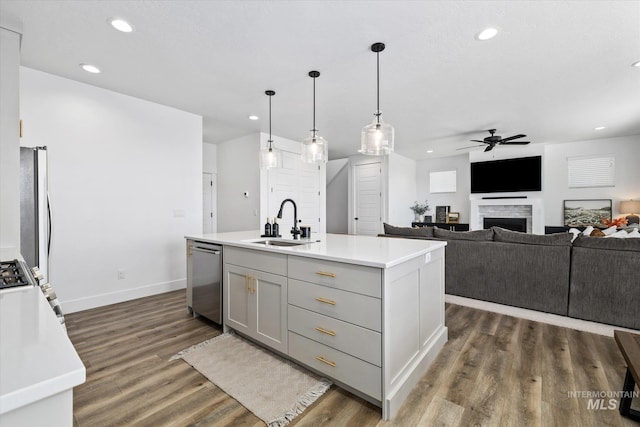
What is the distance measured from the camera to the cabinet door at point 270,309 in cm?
207

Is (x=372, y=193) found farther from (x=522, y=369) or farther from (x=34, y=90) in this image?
(x=34, y=90)

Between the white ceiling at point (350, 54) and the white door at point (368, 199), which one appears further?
the white door at point (368, 199)

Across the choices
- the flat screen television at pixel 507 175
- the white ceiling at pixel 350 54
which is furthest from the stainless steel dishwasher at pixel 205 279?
the flat screen television at pixel 507 175

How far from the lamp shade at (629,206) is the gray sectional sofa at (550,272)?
4295 millimetres

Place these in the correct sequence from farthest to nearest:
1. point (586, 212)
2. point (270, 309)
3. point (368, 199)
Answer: point (368, 199) → point (586, 212) → point (270, 309)

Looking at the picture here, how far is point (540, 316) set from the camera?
9.45 ft

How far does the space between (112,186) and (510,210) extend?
7696 mm

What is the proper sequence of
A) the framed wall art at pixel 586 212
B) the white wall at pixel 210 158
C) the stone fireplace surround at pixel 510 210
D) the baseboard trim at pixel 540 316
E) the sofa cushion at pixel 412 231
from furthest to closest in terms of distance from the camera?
the stone fireplace surround at pixel 510 210 < the white wall at pixel 210 158 < the framed wall art at pixel 586 212 < the sofa cushion at pixel 412 231 < the baseboard trim at pixel 540 316

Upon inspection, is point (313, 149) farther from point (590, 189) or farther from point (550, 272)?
point (590, 189)

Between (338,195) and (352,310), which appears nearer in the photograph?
(352,310)

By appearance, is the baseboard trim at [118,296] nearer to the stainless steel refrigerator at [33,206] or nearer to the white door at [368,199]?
the stainless steel refrigerator at [33,206]

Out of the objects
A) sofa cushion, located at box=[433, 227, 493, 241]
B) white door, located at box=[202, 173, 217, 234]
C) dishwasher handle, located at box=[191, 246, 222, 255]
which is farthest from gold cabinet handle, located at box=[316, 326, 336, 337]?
white door, located at box=[202, 173, 217, 234]

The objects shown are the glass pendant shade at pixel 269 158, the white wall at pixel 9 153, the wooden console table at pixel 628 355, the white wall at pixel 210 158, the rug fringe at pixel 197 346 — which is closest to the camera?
the wooden console table at pixel 628 355

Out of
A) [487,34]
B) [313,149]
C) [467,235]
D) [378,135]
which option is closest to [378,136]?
[378,135]
